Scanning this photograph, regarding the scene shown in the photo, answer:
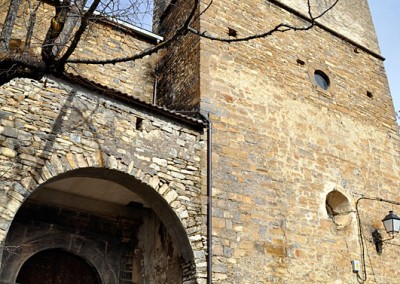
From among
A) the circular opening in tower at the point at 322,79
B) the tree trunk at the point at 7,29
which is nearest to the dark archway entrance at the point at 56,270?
the tree trunk at the point at 7,29

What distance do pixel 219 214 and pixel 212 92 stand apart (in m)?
1.92

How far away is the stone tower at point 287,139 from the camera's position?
19.8 ft

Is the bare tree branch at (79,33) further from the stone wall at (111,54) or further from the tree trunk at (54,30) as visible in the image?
the stone wall at (111,54)

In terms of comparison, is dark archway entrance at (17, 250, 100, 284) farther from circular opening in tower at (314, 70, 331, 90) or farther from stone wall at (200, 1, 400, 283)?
circular opening in tower at (314, 70, 331, 90)

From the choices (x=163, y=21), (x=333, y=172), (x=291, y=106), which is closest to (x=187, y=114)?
(x=291, y=106)

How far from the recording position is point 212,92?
6.68m

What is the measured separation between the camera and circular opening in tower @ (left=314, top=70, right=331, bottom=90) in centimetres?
848

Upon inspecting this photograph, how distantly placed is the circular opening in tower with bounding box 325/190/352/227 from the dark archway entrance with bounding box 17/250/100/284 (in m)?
3.92

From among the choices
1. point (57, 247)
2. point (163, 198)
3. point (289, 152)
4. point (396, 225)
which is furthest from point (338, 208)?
point (57, 247)

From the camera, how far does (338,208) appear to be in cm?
745

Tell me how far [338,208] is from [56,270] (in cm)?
460

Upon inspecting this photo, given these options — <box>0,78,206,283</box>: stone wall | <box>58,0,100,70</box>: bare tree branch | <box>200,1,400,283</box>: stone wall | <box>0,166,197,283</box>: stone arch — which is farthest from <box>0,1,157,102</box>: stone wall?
<box>58,0,100,70</box>: bare tree branch

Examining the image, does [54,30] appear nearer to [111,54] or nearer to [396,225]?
[111,54]

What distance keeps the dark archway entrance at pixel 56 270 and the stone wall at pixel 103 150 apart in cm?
183
